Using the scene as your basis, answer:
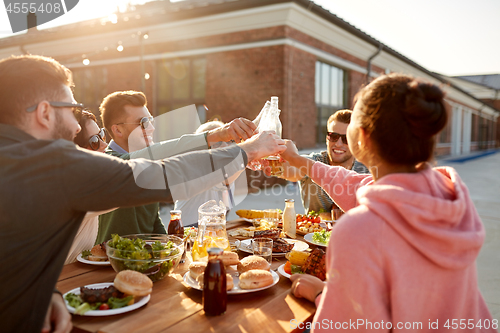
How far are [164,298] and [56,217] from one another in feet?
2.10

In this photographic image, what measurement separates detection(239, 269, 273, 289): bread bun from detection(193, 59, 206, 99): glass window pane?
1050cm

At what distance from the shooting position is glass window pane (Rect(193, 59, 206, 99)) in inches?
455

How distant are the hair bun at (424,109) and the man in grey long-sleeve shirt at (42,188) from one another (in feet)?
3.04

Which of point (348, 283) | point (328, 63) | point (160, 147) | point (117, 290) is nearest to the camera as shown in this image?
point (348, 283)

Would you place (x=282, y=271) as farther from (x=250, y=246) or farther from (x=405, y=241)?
(x=405, y=241)

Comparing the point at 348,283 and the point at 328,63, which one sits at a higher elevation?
the point at 328,63

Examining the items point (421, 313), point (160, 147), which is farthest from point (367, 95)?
point (160, 147)

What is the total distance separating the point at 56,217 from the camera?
52.3 inches

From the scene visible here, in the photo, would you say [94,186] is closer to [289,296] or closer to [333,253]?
[333,253]

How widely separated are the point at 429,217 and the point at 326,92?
1196 cm

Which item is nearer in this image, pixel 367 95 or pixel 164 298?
pixel 367 95

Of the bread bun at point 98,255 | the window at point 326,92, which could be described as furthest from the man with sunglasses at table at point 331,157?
the window at point 326,92

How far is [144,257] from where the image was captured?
6.02 feet

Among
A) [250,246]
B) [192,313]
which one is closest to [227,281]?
[192,313]
